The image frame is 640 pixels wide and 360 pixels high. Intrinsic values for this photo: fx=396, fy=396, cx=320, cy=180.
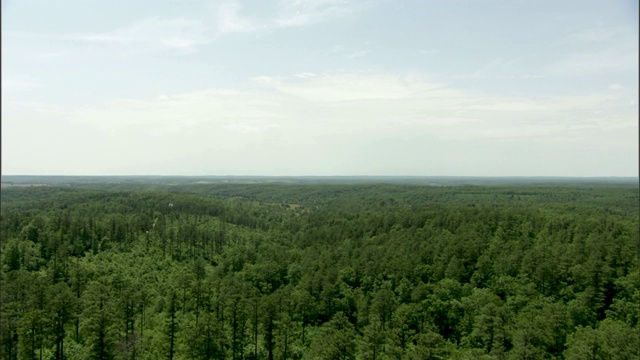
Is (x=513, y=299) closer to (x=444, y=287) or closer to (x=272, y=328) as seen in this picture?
(x=444, y=287)

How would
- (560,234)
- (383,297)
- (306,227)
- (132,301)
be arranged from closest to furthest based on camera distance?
1. (132,301)
2. (383,297)
3. (560,234)
4. (306,227)

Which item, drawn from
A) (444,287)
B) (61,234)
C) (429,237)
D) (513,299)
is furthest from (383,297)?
(61,234)

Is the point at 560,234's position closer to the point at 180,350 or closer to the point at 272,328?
the point at 272,328

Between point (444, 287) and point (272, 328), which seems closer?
point (272, 328)

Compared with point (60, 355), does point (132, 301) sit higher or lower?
higher

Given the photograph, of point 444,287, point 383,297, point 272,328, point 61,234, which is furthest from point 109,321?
point 61,234

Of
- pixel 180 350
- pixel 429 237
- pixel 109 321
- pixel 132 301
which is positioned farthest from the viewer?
pixel 429 237
